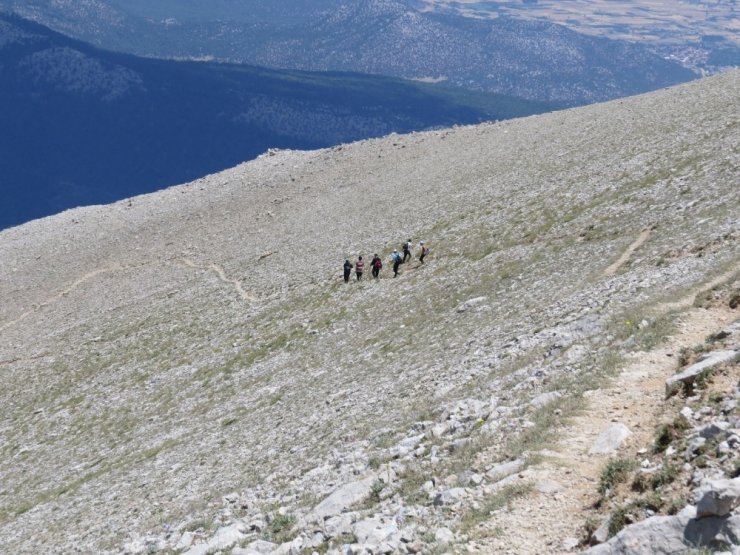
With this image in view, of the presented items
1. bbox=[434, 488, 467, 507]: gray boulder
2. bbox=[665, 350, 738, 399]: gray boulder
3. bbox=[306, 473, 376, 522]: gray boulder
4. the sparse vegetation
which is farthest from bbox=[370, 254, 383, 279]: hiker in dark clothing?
the sparse vegetation

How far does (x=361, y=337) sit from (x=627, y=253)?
1239 centimetres

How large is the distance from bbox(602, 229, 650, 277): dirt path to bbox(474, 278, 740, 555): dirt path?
10499 mm

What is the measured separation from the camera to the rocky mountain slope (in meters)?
18.3

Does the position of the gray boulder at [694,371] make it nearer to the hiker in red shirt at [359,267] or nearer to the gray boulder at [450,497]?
the gray boulder at [450,497]

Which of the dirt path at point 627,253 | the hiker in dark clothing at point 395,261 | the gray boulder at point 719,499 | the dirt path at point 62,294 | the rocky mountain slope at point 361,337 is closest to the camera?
the gray boulder at point 719,499

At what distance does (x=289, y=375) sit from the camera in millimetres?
34562

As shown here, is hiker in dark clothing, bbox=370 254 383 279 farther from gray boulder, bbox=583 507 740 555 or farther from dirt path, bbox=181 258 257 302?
gray boulder, bbox=583 507 740 555

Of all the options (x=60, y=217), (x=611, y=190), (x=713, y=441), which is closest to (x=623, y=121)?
(x=611, y=190)

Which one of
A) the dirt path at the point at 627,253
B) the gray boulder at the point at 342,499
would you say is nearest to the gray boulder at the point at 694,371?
the gray boulder at the point at 342,499

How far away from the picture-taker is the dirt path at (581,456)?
13.3 meters

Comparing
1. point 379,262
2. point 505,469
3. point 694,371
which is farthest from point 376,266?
point 505,469

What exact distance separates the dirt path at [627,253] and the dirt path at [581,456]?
34.4ft

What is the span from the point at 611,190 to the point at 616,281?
62.9 ft

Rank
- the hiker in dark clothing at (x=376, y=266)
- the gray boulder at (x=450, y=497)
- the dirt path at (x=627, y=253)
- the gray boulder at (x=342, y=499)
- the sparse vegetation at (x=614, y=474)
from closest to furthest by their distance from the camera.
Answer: the sparse vegetation at (x=614, y=474)
the gray boulder at (x=450, y=497)
the gray boulder at (x=342, y=499)
the dirt path at (x=627, y=253)
the hiker in dark clothing at (x=376, y=266)
